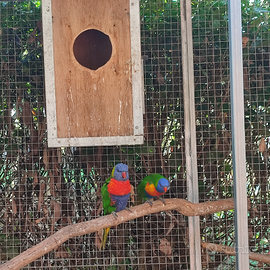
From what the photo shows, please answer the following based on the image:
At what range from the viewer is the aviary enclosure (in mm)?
2219

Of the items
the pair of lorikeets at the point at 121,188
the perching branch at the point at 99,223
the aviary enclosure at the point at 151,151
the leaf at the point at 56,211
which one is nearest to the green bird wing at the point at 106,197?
the pair of lorikeets at the point at 121,188

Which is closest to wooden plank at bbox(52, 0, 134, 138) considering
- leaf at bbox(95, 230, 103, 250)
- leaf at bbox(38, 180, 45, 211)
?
leaf at bbox(38, 180, 45, 211)

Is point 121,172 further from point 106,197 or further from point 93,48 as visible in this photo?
point 93,48

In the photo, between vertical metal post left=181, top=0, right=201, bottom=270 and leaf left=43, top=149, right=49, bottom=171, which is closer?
vertical metal post left=181, top=0, right=201, bottom=270

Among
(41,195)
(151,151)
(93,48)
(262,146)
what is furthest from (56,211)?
(262,146)

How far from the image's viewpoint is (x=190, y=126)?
1.96 m

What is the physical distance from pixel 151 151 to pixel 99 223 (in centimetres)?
75

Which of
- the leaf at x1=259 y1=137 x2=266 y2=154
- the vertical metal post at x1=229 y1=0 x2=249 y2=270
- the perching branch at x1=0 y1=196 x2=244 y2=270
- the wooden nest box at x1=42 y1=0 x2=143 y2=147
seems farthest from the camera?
the leaf at x1=259 y1=137 x2=266 y2=154

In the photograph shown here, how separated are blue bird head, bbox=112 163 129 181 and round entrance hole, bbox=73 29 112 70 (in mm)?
620

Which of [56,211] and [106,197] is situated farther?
[56,211]

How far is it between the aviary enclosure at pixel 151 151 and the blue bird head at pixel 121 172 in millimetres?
387

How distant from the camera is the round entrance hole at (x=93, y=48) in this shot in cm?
190

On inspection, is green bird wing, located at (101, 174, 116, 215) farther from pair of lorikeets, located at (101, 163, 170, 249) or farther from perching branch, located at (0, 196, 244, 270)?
perching branch, located at (0, 196, 244, 270)

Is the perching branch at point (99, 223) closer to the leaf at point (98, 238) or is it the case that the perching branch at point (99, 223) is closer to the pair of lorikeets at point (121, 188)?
the pair of lorikeets at point (121, 188)
